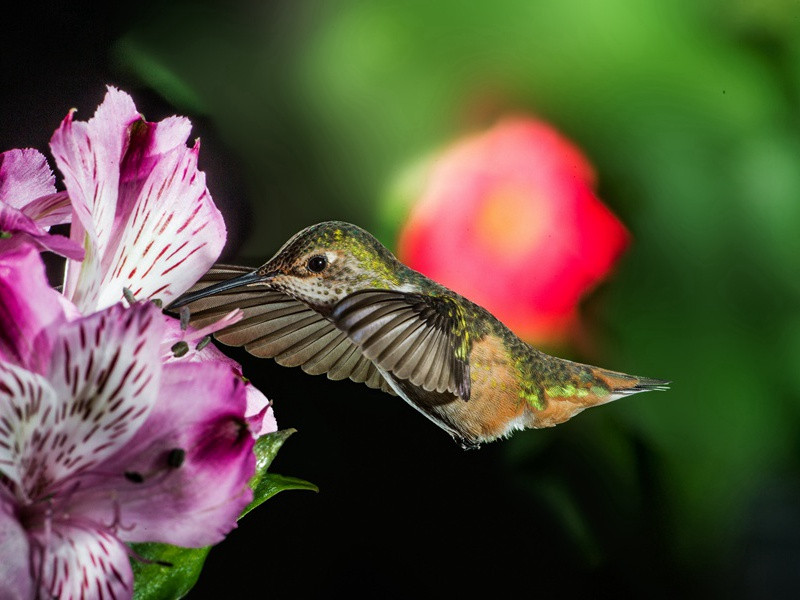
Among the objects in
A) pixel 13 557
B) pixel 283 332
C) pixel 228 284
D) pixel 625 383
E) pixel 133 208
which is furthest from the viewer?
pixel 625 383

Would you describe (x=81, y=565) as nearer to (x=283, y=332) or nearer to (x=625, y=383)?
(x=283, y=332)

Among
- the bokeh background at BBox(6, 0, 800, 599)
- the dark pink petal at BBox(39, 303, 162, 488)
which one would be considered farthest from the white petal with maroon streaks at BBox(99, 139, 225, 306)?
the bokeh background at BBox(6, 0, 800, 599)

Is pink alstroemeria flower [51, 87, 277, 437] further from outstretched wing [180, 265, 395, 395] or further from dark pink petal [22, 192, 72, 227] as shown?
outstretched wing [180, 265, 395, 395]

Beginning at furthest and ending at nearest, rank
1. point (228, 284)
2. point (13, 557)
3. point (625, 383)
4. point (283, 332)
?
point (625, 383) → point (283, 332) → point (228, 284) → point (13, 557)

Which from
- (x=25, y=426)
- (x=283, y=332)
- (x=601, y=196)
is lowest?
(x=283, y=332)

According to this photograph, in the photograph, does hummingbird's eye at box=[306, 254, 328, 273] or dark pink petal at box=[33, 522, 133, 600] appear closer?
dark pink petal at box=[33, 522, 133, 600]

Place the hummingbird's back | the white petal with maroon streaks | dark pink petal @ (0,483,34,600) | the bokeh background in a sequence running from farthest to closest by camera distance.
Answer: the bokeh background
the hummingbird's back
the white petal with maroon streaks
dark pink petal @ (0,483,34,600)

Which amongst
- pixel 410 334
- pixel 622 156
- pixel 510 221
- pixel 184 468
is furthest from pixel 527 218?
pixel 184 468
